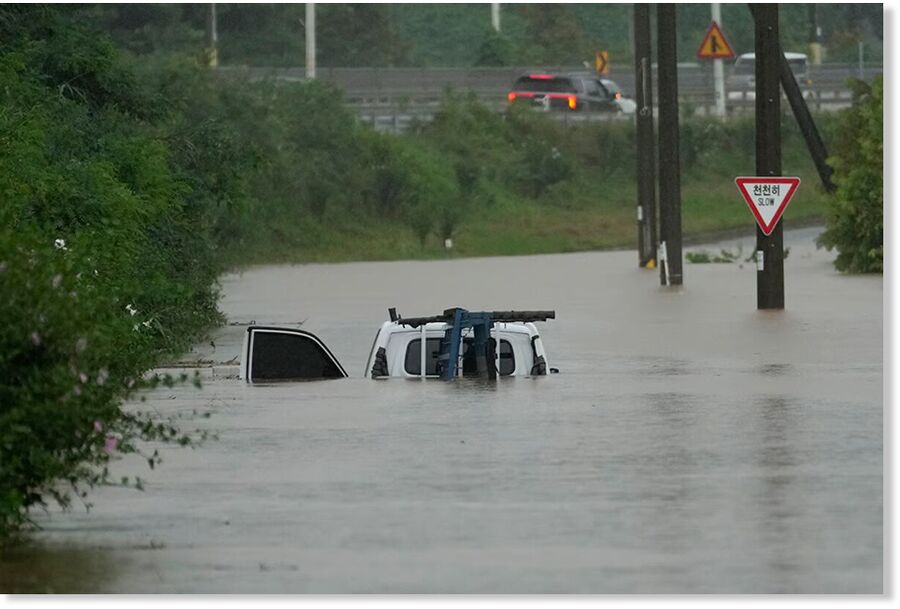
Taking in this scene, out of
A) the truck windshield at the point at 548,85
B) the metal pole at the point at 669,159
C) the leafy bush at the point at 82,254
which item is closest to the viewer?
the leafy bush at the point at 82,254

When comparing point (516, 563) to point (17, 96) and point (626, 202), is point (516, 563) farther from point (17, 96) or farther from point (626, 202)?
point (626, 202)

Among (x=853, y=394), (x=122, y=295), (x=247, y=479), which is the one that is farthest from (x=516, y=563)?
(x=853, y=394)

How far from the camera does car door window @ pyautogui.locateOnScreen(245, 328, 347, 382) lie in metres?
23.3

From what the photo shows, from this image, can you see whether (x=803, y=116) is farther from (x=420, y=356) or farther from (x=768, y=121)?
(x=420, y=356)

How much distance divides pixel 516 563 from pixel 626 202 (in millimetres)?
58506

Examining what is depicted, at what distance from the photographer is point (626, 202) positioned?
69.4 m

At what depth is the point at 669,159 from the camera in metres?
40.9

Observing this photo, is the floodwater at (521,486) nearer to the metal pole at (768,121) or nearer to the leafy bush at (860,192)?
the metal pole at (768,121)

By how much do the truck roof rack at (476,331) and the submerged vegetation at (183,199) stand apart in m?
2.77

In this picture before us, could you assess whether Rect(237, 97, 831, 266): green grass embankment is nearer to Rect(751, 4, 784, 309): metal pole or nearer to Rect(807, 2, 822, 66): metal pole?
Rect(807, 2, 822, 66): metal pole

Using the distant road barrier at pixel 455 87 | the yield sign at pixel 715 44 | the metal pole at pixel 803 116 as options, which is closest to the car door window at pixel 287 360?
the metal pole at pixel 803 116

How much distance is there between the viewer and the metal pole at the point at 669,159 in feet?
134

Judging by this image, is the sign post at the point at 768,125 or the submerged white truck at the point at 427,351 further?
the sign post at the point at 768,125

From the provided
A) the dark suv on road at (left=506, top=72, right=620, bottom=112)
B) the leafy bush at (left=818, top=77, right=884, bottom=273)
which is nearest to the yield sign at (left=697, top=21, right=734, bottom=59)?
the dark suv on road at (left=506, top=72, right=620, bottom=112)
